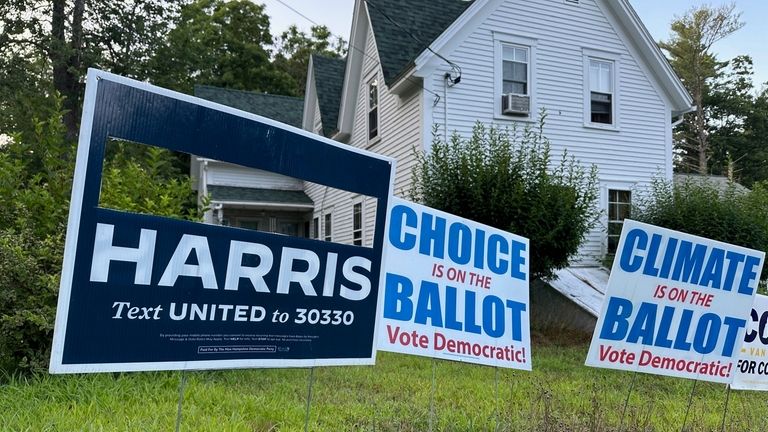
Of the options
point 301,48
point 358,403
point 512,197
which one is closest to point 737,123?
point 301,48

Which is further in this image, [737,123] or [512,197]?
[737,123]

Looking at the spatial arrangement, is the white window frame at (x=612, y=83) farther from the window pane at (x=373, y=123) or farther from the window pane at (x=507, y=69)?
the window pane at (x=373, y=123)

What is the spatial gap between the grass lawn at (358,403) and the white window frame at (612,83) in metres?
8.42

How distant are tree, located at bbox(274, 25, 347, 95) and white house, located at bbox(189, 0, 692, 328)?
24655mm

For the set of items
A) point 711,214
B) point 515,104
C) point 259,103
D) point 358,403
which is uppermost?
point 259,103

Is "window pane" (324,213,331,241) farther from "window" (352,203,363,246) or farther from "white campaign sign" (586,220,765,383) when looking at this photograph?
"white campaign sign" (586,220,765,383)

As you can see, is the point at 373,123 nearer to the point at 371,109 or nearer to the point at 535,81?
the point at 371,109

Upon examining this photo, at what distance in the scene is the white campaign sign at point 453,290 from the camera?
318cm

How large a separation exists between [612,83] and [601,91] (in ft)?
1.19

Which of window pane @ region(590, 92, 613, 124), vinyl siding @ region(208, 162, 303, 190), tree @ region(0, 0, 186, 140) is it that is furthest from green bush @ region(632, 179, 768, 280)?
tree @ region(0, 0, 186, 140)

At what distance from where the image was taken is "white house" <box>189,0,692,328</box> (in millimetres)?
12516

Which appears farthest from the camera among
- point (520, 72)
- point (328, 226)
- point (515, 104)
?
point (328, 226)

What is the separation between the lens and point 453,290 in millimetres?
3412

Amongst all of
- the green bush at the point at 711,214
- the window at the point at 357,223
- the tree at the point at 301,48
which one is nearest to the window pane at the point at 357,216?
the window at the point at 357,223
